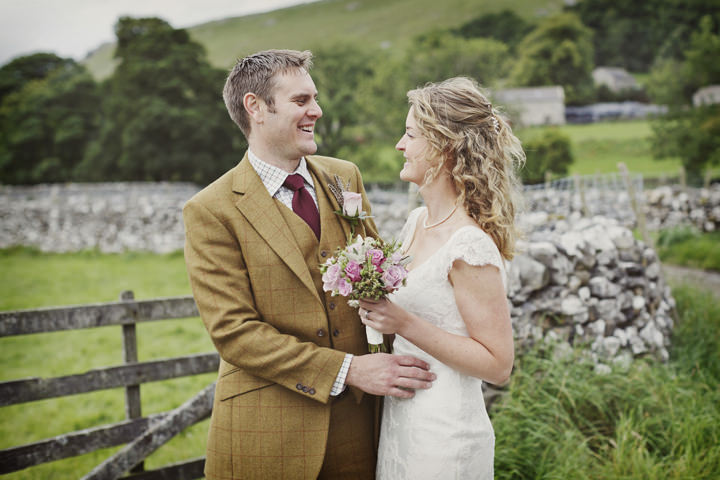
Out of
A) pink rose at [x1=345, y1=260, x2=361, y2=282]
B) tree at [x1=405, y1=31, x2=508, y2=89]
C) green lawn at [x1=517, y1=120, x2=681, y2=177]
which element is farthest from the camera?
tree at [x1=405, y1=31, x2=508, y2=89]

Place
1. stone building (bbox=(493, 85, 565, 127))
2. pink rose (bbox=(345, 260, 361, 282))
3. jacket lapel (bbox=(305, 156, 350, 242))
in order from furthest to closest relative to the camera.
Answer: stone building (bbox=(493, 85, 565, 127))
jacket lapel (bbox=(305, 156, 350, 242))
pink rose (bbox=(345, 260, 361, 282))

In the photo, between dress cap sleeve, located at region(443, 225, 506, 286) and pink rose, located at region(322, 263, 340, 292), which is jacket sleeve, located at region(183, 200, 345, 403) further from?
dress cap sleeve, located at region(443, 225, 506, 286)

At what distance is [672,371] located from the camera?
204 inches

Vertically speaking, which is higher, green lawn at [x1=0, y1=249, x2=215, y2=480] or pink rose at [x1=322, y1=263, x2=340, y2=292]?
pink rose at [x1=322, y1=263, x2=340, y2=292]

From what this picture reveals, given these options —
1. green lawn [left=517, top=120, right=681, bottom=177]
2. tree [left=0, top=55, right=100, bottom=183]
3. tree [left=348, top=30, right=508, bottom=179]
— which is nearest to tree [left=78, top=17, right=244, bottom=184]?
tree [left=0, top=55, right=100, bottom=183]

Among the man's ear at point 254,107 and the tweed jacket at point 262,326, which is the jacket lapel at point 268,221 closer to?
the tweed jacket at point 262,326

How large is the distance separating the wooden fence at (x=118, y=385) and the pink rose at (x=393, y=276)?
7.94 ft

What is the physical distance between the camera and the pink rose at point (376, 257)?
1.88m

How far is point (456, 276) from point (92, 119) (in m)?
42.3

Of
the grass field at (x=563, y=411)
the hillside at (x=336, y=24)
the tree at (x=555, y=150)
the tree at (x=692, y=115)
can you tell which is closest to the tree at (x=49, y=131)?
the hillside at (x=336, y=24)

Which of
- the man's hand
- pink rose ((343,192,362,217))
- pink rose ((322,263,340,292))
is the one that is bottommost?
the man's hand

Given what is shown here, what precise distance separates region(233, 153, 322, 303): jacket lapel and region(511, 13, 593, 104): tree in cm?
2985

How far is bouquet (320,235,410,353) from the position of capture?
188cm

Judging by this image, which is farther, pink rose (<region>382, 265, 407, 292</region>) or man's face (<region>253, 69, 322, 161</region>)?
man's face (<region>253, 69, 322, 161</region>)
